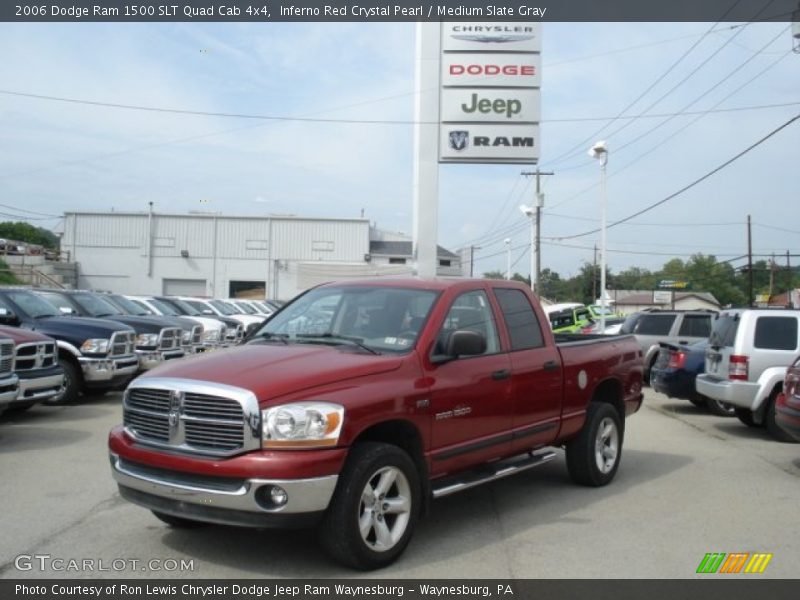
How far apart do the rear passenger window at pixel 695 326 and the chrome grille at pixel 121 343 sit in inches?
466

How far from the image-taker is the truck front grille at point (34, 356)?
31.7 feet

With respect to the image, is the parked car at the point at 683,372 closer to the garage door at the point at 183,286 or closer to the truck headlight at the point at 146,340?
the truck headlight at the point at 146,340

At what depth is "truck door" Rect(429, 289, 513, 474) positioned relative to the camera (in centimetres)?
540

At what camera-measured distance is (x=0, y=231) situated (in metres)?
→ 103

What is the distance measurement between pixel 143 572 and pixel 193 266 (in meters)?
58.9

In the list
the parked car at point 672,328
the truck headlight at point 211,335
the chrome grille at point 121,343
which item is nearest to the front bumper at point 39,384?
the chrome grille at point 121,343

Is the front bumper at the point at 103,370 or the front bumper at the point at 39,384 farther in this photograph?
the front bumper at the point at 103,370

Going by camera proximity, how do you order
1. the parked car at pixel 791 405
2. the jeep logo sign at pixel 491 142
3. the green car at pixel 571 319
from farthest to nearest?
1. the green car at pixel 571 319
2. the jeep logo sign at pixel 491 142
3. the parked car at pixel 791 405

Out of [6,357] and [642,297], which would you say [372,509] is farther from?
[642,297]

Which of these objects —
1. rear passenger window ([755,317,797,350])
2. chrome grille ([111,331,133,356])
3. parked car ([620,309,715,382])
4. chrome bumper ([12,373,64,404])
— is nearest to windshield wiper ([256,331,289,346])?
chrome bumper ([12,373,64,404])

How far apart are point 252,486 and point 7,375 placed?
19.1 ft

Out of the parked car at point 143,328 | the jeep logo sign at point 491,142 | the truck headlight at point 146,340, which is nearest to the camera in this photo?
the parked car at point 143,328

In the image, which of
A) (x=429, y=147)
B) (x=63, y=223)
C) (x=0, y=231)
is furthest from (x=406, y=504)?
(x=0, y=231)

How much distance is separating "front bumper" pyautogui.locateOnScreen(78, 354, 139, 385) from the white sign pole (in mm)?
18039
